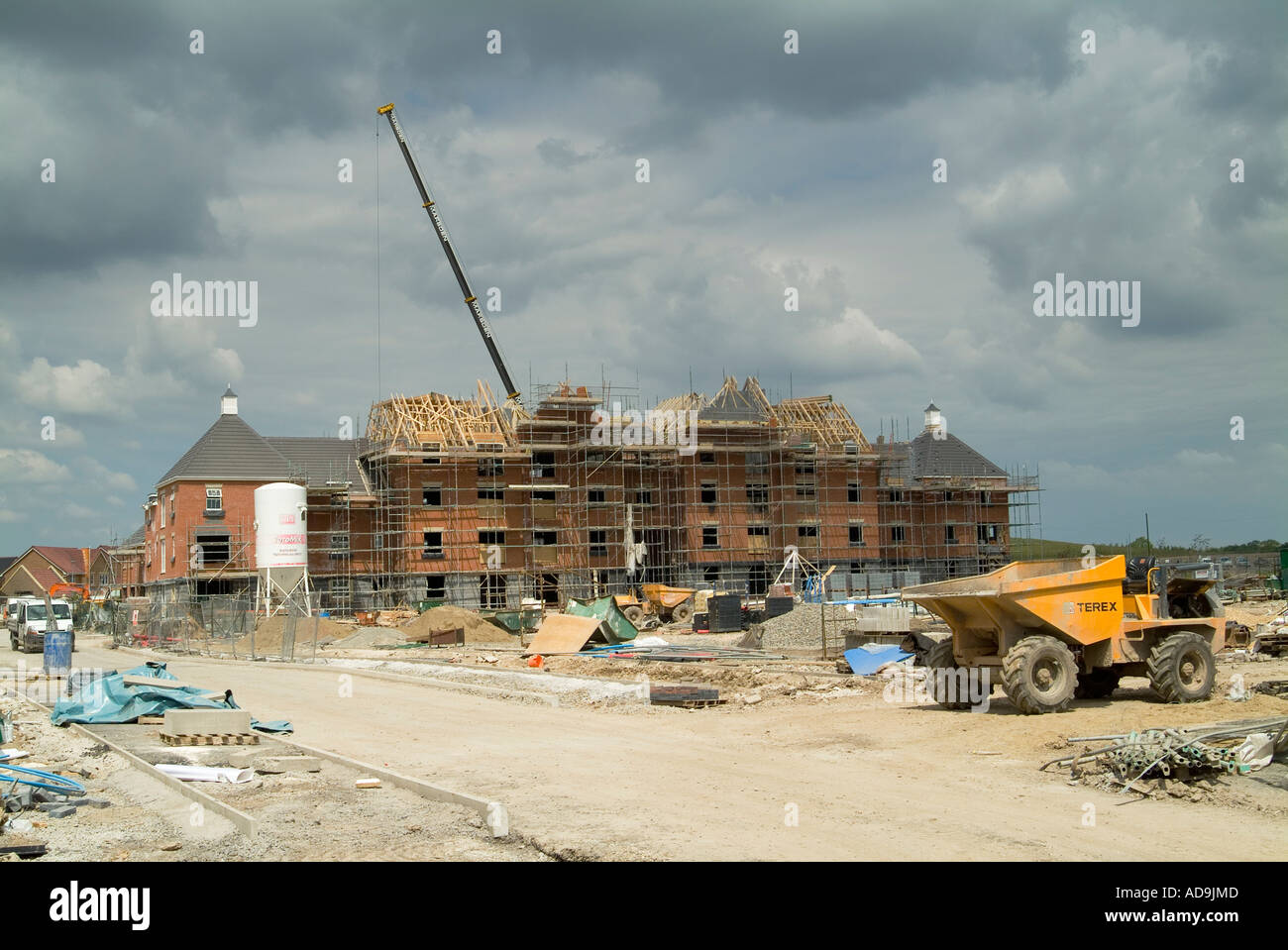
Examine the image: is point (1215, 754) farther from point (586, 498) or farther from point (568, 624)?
point (586, 498)

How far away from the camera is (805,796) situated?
1091 cm

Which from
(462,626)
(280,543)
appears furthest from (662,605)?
(280,543)

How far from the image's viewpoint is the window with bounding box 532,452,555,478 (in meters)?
58.3

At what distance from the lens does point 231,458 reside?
55.9 meters

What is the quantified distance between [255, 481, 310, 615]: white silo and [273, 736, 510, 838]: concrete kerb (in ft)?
122

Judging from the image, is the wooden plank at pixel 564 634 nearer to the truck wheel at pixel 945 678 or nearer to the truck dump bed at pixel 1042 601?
the truck wheel at pixel 945 678

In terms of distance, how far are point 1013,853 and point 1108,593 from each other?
807cm

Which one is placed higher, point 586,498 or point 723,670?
point 586,498

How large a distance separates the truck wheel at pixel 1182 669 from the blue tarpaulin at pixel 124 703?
508 inches

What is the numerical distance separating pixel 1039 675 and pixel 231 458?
161 feet

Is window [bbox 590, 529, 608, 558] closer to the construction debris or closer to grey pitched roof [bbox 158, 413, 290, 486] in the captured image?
grey pitched roof [bbox 158, 413, 290, 486]

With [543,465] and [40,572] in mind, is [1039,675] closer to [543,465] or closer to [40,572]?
[543,465]
